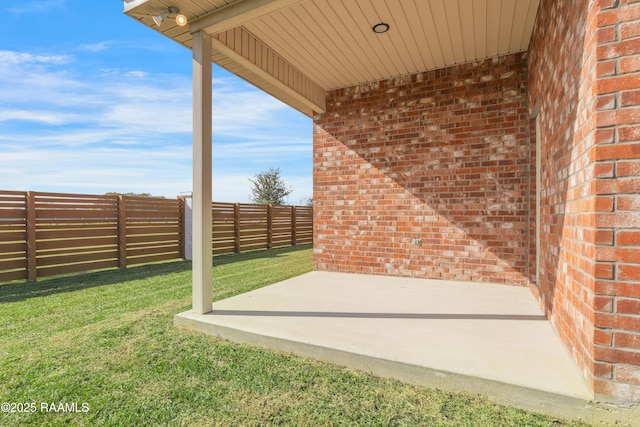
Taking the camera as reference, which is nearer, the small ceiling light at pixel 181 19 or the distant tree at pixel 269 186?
the small ceiling light at pixel 181 19

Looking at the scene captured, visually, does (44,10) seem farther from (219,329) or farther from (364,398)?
(364,398)

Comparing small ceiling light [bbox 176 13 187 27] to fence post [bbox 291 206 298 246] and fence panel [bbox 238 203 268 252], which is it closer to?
fence panel [bbox 238 203 268 252]

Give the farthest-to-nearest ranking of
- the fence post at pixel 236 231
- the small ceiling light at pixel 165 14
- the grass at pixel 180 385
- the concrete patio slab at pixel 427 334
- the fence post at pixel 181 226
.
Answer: the fence post at pixel 236 231 < the fence post at pixel 181 226 < the small ceiling light at pixel 165 14 < the concrete patio slab at pixel 427 334 < the grass at pixel 180 385

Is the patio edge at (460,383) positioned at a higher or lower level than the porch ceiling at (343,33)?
lower

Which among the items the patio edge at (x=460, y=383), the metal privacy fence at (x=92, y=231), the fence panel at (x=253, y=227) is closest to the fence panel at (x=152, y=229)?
the metal privacy fence at (x=92, y=231)

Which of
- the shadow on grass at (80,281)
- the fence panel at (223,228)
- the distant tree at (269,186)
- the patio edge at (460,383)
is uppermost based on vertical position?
the distant tree at (269,186)

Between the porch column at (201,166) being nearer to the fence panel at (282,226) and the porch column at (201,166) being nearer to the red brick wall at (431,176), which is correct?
the red brick wall at (431,176)

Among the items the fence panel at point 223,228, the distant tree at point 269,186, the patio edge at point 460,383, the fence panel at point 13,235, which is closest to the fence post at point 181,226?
the fence panel at point 223,228

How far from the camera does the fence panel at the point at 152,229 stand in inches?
278

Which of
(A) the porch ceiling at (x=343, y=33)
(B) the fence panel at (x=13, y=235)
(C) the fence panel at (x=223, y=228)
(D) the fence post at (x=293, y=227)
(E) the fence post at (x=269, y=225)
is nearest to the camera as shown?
(A) the porch ceiling at (x=343, y=33)

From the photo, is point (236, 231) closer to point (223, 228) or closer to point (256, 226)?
point (223, 228)

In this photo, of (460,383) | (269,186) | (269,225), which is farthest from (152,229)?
(269,186)

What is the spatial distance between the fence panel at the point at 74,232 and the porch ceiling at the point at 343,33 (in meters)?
4.49

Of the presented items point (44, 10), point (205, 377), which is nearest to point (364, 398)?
point (205, 377)
